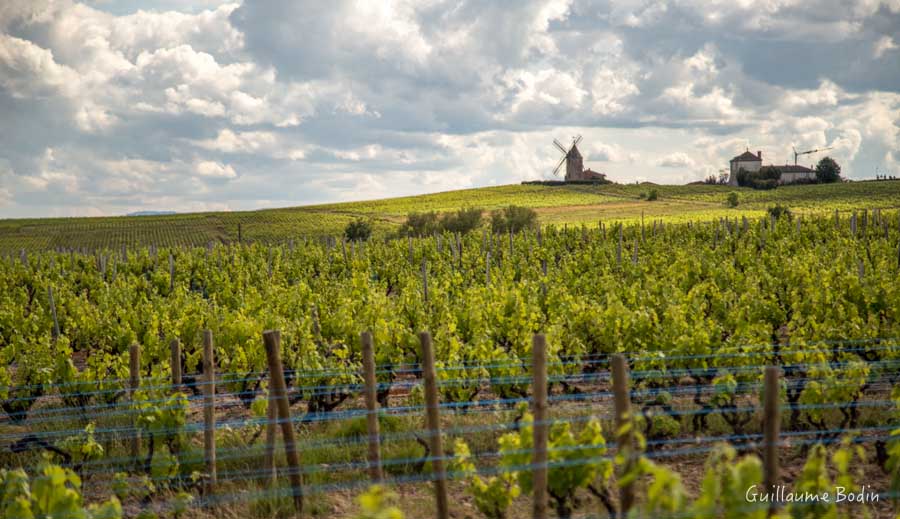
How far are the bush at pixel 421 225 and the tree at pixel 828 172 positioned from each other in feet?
208

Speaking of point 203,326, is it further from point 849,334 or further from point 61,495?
point 849,334

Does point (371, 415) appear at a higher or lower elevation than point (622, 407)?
lower

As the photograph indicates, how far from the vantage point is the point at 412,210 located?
70.9m

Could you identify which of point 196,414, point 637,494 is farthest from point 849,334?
point 196,414

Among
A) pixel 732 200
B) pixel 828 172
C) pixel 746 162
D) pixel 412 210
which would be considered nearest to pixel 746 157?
pixel 746 162

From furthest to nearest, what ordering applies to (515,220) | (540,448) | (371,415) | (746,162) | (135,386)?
(746,162) < (515,220) < (135,386) < (371,415) < (540,448)

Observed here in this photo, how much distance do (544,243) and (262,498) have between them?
22.1 meters

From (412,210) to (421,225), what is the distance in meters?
23.5

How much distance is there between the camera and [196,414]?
34.3ft

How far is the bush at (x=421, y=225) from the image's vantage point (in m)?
46.6

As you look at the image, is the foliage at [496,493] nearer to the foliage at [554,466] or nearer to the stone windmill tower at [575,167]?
the foliage at [554,466]

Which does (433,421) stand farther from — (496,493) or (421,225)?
(421,225)

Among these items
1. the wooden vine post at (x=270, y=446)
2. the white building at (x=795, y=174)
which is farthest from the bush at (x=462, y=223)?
the white building at (x=795, y=174)

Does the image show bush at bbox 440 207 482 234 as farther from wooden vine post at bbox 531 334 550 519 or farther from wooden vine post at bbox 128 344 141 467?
wooden vine post at bbox 531 334 550 519
